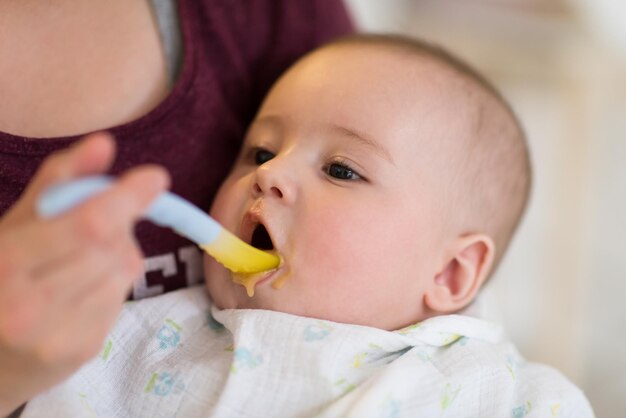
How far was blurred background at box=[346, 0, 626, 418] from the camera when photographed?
139cm

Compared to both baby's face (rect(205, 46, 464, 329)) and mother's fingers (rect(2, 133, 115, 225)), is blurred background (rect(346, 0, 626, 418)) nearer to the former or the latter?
baby's face (rect(205, 46, 464, 329))

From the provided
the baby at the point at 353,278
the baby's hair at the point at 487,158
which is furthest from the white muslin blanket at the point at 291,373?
the baby's hair at the point at 487,158

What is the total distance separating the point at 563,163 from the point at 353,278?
1.05 meters

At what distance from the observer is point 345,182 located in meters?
0.85

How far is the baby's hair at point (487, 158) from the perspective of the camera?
0.93 m

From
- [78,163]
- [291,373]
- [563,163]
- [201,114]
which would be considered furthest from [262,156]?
[563,163]

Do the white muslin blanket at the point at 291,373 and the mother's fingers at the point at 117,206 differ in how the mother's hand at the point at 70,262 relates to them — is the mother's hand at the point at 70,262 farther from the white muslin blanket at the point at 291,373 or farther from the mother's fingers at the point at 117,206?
the white muslin blanket at the point at 291,373

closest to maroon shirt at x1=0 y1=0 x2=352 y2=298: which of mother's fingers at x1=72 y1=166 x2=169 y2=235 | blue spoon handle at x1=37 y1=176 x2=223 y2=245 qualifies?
blue spoon handle at x1=37 y1=176 x2=223 y2=245

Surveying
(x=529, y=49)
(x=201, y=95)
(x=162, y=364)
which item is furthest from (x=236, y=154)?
(x=529, y=49)

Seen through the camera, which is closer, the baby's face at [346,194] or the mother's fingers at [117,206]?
the mother's fingers at [117,206]

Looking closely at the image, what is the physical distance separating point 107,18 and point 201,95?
146 mm

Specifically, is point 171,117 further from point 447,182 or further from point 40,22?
point 447,182

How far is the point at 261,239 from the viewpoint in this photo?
868 mm

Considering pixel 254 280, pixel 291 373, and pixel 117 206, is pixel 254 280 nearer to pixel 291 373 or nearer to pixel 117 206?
pixel 291 373
